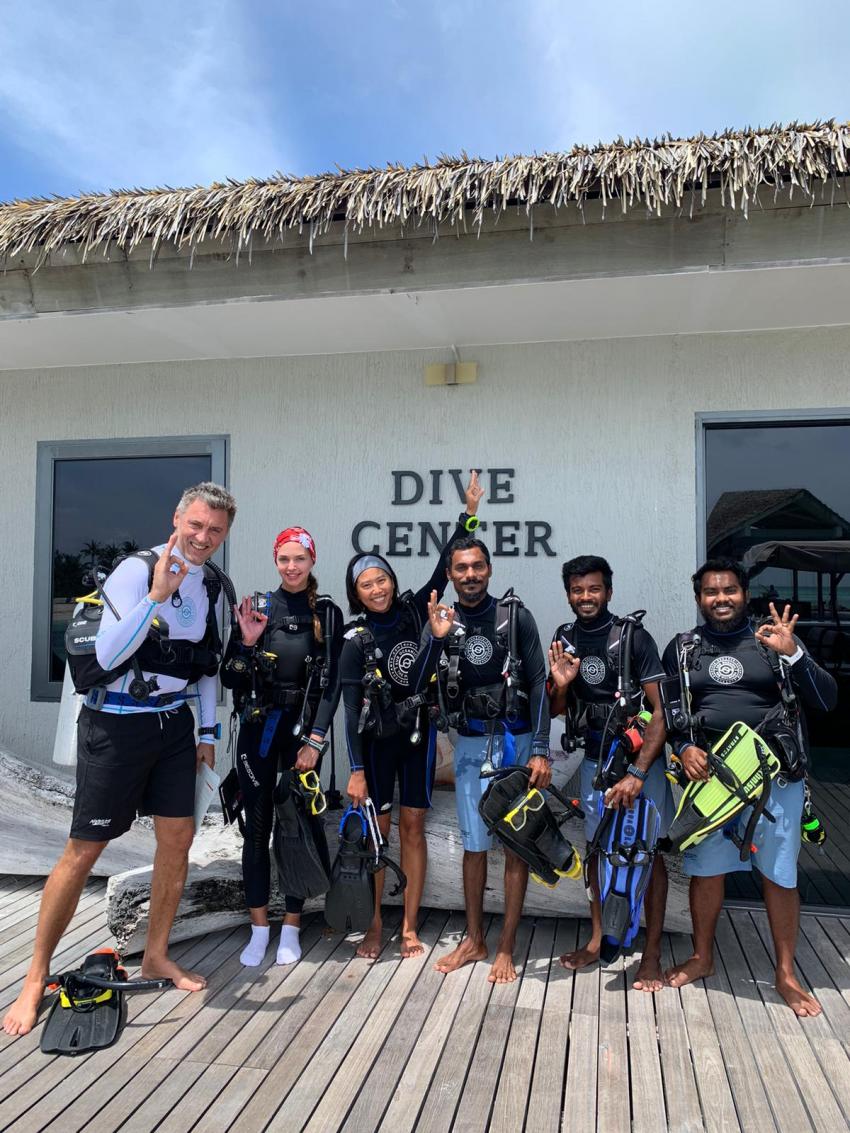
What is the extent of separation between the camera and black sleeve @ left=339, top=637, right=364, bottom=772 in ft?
11.2

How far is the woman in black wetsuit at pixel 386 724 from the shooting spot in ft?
11.2

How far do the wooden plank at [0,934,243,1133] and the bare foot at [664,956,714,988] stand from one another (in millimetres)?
1894

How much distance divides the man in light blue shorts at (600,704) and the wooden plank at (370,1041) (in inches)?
26.0

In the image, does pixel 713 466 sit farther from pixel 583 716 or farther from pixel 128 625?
pixel 128 625

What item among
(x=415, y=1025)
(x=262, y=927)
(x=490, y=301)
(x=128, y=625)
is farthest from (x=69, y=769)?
(x=490, y=301)

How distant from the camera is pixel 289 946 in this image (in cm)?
348

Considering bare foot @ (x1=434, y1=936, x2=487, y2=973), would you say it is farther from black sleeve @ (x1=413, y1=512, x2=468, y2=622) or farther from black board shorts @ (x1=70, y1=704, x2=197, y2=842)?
black sleeve @ (x1=413, y1=512, x2=468, y2=622)

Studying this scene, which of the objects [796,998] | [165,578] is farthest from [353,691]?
[796,998]

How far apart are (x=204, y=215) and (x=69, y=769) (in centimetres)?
349

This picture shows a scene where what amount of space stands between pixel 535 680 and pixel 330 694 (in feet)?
2.97

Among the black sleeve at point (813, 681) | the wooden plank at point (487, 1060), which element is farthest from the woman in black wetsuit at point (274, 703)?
the black sleeve at point (813, 681)

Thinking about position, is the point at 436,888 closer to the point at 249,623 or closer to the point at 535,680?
the point at 535,680

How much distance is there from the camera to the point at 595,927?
11.6 ft

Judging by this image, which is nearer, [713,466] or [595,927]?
[595,927]
